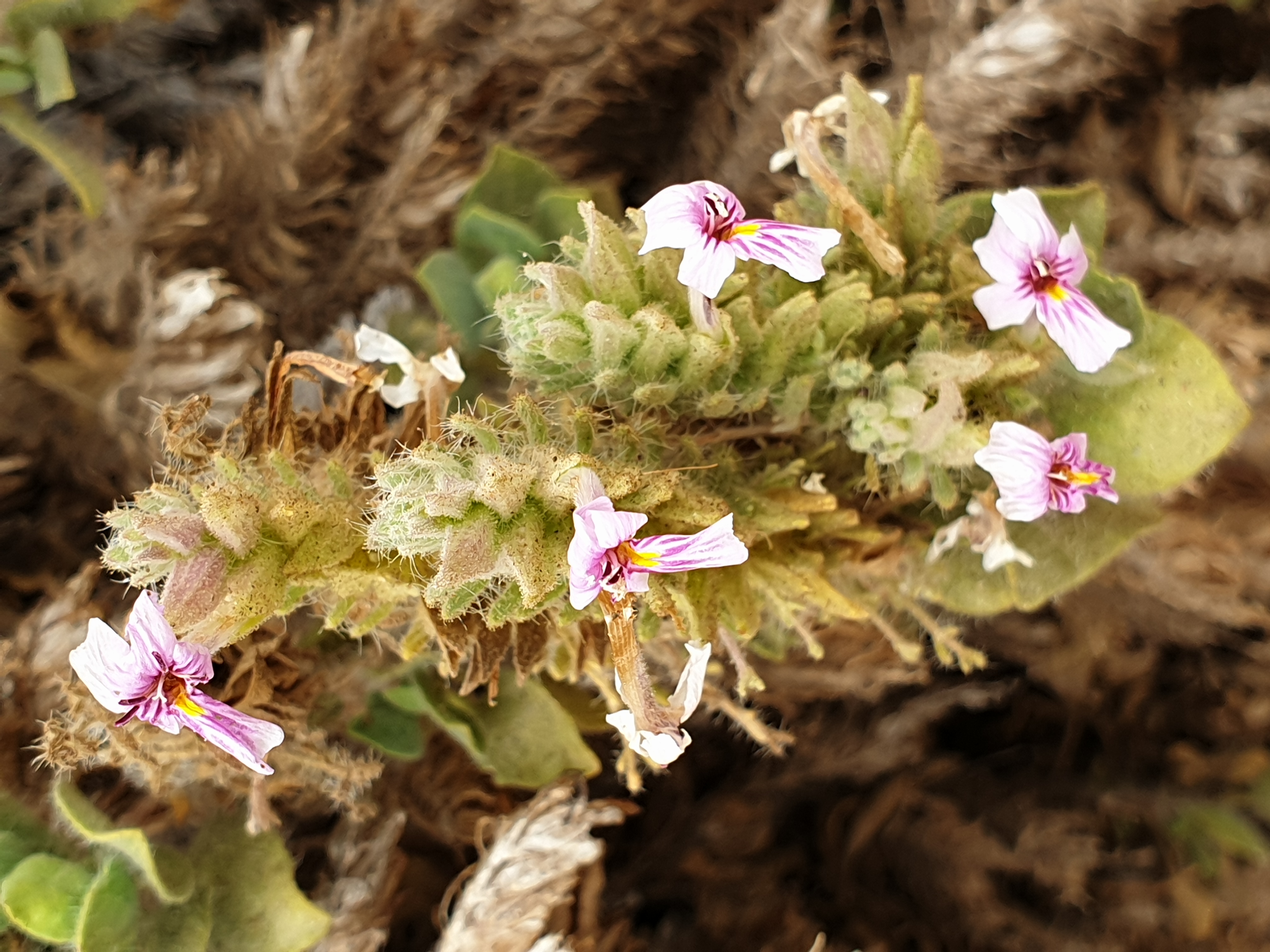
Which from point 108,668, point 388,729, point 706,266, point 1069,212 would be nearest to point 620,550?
point 706,266

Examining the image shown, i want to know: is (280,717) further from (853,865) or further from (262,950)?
(853,865)

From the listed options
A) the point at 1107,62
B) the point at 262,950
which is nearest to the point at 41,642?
the point at 262,950

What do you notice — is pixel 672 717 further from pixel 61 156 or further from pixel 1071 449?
pixel 61 156

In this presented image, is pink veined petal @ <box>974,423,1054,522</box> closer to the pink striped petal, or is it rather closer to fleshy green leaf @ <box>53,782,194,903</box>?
the pink striped petal

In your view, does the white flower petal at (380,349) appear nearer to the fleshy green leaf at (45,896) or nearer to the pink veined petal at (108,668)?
the pink veined petal at (108,668)

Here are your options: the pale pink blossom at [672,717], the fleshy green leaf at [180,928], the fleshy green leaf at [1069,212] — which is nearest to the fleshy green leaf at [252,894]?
the fleshy green leaf at [180,928]

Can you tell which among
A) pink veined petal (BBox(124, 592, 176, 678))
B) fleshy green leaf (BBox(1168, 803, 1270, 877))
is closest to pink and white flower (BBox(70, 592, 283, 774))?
pink veined petal (BBox(124, 592, 176, 678))
